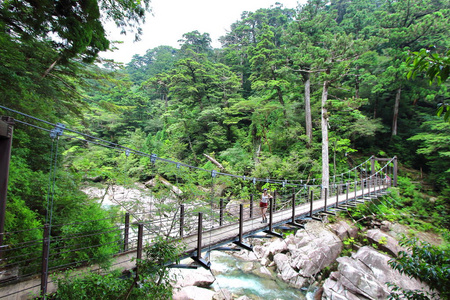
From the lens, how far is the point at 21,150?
10.1 ft

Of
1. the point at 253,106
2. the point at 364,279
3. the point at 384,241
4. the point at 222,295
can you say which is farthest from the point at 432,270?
the point at 253,106

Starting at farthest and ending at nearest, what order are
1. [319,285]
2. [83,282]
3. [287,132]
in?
[287,132], [319,285], [83,282]

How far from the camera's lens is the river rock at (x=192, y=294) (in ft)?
13.2

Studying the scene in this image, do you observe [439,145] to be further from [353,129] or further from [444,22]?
[444,22]

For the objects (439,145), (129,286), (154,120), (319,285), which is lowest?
(319,285)

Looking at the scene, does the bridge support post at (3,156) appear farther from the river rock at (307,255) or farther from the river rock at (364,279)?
the river rock at (307,255)

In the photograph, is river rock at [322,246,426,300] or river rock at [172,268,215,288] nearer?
river rock at [322,246,426,300]

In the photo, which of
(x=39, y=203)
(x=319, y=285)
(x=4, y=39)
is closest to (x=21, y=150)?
(x=39, y=203)

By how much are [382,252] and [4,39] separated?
25.1 feet

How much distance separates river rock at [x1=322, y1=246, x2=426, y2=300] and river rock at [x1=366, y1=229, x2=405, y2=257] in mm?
398

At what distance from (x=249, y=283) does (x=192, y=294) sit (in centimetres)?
163

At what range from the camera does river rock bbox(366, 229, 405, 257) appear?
514 centimetres

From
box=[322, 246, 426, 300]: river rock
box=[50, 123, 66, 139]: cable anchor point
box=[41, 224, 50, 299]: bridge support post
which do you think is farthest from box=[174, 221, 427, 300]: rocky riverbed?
box=[50, 123, 66, 139]: cable anchor point

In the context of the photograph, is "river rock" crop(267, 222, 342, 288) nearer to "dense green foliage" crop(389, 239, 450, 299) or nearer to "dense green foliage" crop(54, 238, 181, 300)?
"dense green foliage" crop(389, 239, 450, 299)
